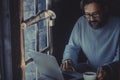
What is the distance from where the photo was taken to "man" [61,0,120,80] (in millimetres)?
3531

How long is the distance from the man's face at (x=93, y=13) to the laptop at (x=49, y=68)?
87 centimetres

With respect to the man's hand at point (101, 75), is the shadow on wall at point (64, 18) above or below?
above

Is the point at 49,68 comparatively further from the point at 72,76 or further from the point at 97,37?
the point at 97,37

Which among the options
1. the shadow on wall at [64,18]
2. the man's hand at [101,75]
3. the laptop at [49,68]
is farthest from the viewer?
the shadow on wall at [64,18]

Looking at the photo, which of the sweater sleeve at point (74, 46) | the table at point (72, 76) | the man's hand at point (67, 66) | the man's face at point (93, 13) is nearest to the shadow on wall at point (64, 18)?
the sweater sleeve at point (74, 46)

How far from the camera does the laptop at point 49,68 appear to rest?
2.55m

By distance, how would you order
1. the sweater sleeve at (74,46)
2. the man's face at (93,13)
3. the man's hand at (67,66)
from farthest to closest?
the sweater sleeve at (74,46) → the man's face at (93,13) → the man's hand at (67,66)

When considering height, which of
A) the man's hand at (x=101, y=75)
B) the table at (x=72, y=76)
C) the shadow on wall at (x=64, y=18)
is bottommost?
the table at (x=72, y=76)

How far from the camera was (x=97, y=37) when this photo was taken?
3.67 m

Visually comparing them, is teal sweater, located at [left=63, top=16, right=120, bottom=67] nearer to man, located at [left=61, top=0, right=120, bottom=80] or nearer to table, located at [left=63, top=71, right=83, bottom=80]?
man, located at [left=61, top=0, right=120, bottom=80]

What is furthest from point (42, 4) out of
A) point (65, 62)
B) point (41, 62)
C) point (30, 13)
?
point (41, 62)

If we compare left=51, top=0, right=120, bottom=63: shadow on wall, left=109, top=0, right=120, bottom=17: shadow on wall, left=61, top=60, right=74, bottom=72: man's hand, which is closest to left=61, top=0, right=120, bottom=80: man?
left=61, top=60, right=74, bottom=72: man's hand

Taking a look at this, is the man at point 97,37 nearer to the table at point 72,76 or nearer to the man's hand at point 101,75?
the table at point 72,76

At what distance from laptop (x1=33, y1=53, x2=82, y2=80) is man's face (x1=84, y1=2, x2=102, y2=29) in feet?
2.87
